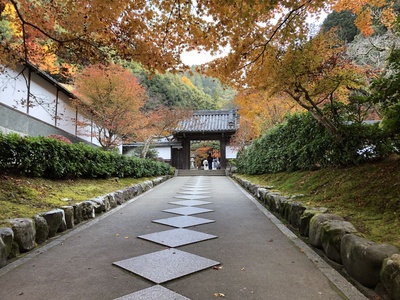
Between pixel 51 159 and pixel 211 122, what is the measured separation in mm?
19178

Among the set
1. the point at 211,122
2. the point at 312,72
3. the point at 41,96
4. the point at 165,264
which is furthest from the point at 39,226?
the point at 211,122

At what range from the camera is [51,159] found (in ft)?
19.5

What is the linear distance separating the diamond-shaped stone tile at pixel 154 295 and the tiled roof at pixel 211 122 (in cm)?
1975

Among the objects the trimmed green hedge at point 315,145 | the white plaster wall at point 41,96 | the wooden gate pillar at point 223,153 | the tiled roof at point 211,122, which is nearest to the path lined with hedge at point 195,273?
the trimmed green hedge at point 315,145

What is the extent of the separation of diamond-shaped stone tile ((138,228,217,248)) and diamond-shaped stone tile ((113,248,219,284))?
321 mm

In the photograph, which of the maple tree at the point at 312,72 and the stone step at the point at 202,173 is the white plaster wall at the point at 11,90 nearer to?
the maple tree at the point at 312,72

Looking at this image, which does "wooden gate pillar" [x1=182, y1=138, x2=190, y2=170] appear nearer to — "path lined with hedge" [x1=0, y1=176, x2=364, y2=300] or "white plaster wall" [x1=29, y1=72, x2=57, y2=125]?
"white plaster wall" [x1=29, y1=72, x2=57, y2=125]

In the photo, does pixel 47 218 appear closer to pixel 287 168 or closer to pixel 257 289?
pixel 257 289

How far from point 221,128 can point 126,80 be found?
12262mm

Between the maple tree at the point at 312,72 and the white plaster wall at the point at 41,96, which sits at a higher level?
the white plaster wall at the point at 41,96

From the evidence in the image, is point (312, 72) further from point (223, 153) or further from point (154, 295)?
point (223, 153)

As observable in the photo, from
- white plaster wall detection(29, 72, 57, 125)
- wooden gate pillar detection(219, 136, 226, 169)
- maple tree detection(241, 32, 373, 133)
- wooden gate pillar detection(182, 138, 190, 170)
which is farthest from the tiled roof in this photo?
maple tree detection(241, 32, 373, 133)

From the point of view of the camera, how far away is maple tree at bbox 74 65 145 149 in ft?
38.0

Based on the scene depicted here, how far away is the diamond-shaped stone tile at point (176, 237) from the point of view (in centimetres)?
341
